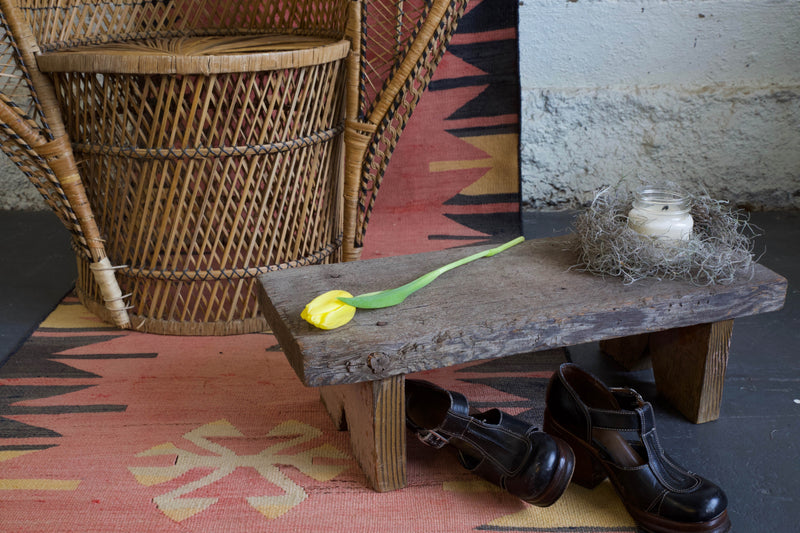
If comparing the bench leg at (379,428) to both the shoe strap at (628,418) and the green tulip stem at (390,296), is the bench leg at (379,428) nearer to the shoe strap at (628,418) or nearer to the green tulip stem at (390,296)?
the green tulip stem at (390,296)

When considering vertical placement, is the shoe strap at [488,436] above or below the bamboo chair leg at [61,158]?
below

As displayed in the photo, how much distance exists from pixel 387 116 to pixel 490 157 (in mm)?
641

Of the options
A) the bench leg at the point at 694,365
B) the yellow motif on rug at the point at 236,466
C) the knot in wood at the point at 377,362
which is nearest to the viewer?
the knot in wood at the point at 377,362

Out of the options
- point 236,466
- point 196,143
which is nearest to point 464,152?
point 196,143

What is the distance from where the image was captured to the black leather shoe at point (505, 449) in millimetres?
969

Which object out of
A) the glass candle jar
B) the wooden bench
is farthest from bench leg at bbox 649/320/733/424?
the glass candle jar

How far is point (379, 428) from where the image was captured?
100 centimetres

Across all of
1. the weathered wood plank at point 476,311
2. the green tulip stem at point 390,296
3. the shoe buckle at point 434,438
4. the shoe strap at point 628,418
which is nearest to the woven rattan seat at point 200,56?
the weathered wood plank at point 476,311

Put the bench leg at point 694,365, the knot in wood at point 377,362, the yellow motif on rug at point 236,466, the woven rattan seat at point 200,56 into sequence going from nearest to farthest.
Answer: the knot in wood at point 377,362 → the yellow motif on rug at point 236,466 → the bench leg at point 694,365 → the woven rattan seat at point 200,56

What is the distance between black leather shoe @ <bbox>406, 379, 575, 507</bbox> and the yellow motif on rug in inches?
7.3

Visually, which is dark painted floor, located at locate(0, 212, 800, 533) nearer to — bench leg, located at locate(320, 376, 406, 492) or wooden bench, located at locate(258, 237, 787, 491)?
wooden bench, located at locate(258, 237, 787, 491)

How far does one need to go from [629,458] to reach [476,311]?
30cm

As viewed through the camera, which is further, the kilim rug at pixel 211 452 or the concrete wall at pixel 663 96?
the concrete wall at pixel 663 96

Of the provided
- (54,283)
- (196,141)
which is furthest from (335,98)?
(54,283)
